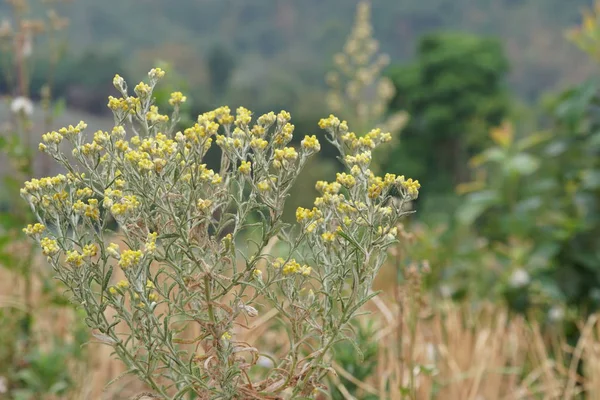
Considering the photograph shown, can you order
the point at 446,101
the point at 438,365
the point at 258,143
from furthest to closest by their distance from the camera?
1. the point at 446,101
2. the point at 438,365
3. the point at 258,143

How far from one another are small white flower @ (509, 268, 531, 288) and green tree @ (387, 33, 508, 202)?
1028 inches

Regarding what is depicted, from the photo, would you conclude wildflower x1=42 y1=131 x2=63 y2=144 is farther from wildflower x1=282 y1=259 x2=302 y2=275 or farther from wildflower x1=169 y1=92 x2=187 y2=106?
wildflower x1=282 y1=259 x2=302 y2=275

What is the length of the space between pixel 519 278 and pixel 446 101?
91.8 feet

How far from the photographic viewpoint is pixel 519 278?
A: 395 centimetres

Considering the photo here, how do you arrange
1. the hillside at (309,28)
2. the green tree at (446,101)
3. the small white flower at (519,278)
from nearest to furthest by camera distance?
the small white flower at (519,278) < the green tree at (446,101) < the hillside at (309,28)

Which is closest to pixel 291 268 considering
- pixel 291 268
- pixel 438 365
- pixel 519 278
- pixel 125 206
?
pixel 291 268

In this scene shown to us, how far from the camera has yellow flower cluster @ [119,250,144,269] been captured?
1.14 metres

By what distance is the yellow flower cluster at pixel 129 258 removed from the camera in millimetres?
1137

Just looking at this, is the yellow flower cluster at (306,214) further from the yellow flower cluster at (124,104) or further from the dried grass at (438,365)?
the dried grass at (438,365)

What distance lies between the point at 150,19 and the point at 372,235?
55.8 metres

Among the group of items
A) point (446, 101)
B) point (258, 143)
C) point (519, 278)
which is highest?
point (446, 101)

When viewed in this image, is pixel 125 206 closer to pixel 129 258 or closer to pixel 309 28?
pixel 129 258

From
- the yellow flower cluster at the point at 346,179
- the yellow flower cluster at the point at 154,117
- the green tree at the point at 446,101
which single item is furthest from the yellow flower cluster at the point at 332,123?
the green tree at the point at 446,101

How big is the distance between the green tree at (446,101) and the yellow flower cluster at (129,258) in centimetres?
2917
